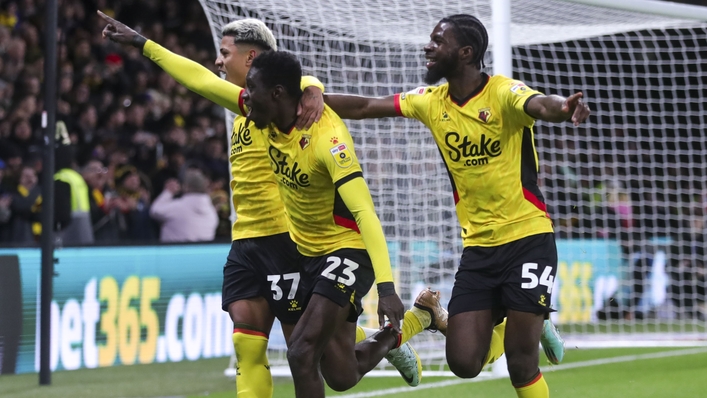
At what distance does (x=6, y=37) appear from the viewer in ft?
39.7

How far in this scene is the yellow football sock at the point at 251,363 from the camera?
5.66 metres

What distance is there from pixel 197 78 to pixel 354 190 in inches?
42.8

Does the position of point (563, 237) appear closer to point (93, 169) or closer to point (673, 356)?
point (673, 356)

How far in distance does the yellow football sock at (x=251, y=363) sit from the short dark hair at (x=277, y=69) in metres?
1.29

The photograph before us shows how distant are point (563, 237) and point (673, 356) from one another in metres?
4.11

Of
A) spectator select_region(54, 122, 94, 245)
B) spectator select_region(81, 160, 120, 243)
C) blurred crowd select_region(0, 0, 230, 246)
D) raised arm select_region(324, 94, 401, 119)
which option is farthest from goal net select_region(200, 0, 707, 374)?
raised arm select_region(324, 94, 401, 119)

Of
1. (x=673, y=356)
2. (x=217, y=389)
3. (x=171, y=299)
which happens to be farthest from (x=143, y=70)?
(x=673, y=356)

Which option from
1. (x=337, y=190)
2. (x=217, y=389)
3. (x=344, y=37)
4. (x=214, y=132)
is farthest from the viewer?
(x=214, y=132)

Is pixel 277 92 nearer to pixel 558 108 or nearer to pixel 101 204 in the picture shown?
pixel 558 108

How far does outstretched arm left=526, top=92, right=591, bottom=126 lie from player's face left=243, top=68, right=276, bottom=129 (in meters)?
1.25

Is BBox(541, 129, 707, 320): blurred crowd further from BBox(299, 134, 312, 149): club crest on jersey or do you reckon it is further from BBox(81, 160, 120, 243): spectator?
BBox(299, 134, 312, 149): club crest on jersey

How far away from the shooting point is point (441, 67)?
5.63 metres

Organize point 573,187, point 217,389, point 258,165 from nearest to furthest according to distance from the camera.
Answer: point 258,165 → point 217,389 → point 573,187

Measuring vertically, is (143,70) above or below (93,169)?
above
